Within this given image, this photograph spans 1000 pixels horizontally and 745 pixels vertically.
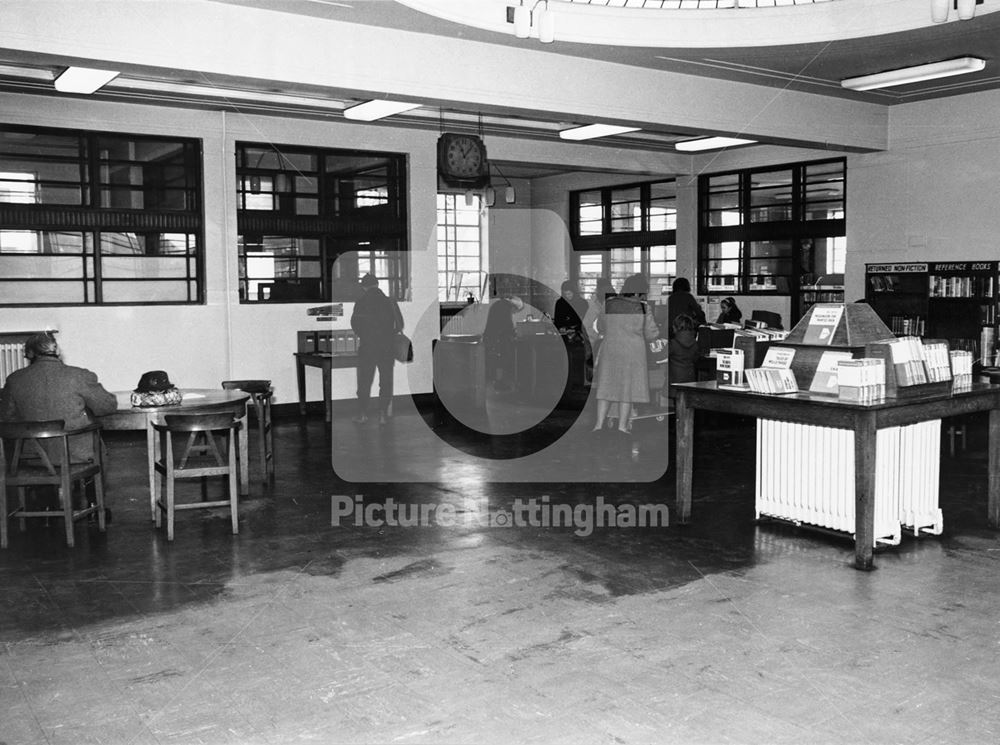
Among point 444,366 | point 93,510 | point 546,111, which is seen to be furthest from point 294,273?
point 93,510

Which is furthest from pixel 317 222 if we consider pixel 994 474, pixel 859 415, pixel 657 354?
pixel 994 474

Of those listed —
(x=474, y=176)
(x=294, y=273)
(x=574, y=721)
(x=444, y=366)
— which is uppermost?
(x=474, y=176)

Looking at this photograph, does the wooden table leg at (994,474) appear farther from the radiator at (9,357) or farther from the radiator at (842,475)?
the radiator at (9,357)

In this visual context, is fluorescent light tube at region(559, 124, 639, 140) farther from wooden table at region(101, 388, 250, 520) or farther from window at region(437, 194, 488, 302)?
wooden table at region(101, 388, 250, 520)

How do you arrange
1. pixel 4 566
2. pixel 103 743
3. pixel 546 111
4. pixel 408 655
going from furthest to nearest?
pixel 546 111, pixel 4 566, pixel 408 655, pixel 103 743

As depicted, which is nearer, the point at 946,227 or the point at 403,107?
the point at 403,107

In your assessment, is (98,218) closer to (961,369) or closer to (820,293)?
(961,369)

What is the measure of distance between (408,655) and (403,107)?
7.12 metres

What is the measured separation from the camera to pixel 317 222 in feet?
37.8

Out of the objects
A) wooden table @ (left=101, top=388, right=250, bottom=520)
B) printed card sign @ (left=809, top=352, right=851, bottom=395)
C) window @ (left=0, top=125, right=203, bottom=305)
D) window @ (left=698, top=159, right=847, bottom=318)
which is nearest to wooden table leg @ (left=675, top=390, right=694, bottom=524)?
printed card sign @ (left=809, top=352, right=851, bottom=395)

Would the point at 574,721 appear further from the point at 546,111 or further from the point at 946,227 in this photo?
the point at 946,227

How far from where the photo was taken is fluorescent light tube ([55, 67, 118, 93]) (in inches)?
332

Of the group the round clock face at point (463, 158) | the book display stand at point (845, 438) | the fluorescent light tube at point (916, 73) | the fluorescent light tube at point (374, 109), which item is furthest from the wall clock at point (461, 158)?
the book display stand at point (845, 438)

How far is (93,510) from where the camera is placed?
6.27 m
